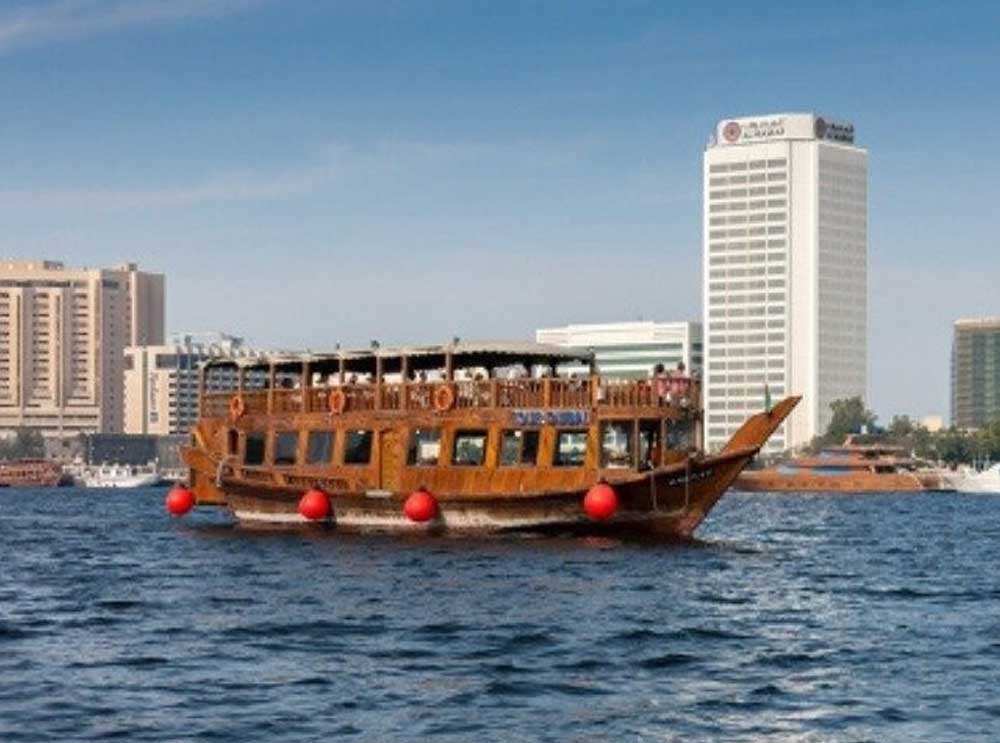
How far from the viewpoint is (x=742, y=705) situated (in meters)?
24.5

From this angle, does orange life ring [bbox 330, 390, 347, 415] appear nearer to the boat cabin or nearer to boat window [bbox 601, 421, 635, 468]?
the boat cabin

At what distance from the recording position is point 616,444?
5172 cm

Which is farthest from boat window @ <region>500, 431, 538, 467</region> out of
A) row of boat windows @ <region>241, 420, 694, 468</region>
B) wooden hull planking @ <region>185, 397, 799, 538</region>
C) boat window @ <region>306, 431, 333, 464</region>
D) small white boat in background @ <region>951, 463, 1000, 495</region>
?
small white boat in background @ <region>951, 463, 1000, 495</region>

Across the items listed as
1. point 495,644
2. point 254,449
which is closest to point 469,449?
point 254,449

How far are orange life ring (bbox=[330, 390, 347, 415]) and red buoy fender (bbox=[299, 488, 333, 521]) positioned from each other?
2.56 meters

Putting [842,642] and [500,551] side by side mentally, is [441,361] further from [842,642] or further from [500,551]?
[842,642]

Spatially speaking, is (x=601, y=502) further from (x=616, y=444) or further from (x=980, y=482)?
(x=980, y=482)

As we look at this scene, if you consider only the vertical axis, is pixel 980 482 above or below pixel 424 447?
below

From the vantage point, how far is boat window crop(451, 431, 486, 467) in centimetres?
5378

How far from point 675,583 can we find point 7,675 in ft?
56.2

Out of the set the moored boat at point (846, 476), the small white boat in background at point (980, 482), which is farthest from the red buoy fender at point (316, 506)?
the small white boat in background at point (980, 482)

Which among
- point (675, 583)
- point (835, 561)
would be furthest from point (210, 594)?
point (835, 561)

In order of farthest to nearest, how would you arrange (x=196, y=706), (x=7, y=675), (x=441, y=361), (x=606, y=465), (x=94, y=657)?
1. (x=441, y=361)
2. (x=606, y=465)
3. (x=94, y=657)
4. (x=7, y=675)
5. (x=196, y=706)

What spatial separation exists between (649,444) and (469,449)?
17.9 feet
